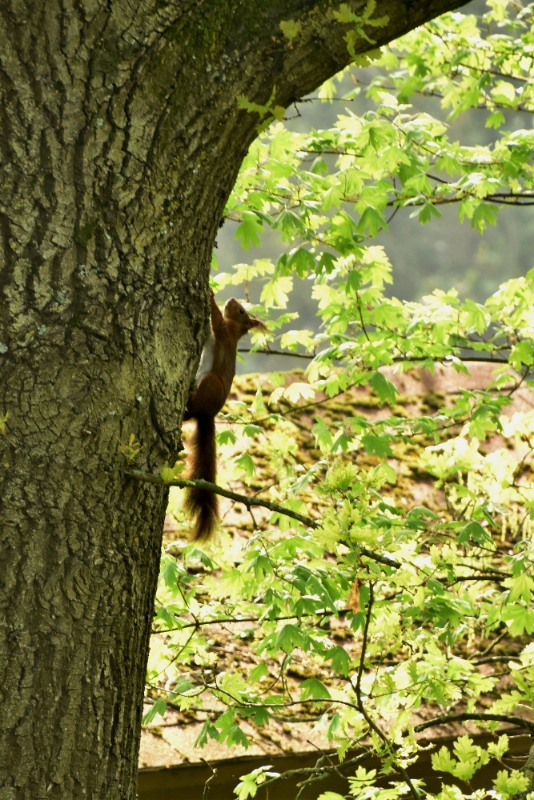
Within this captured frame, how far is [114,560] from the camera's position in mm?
1257

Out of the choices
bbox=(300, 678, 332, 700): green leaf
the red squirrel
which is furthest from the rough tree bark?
bbox=(300, 678, 332, 700): green leaf

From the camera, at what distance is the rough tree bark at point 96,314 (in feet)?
3.86

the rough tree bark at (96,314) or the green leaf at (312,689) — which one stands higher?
the rough tree bark at (96,314)

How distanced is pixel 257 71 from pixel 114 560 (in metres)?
0.89

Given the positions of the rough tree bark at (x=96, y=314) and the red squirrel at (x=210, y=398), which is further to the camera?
the red squirrel at (x=210, y=398)

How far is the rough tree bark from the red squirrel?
89 centimetres

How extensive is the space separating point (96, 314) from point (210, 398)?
115 cm

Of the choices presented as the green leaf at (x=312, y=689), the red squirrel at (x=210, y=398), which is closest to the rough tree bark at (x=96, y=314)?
the red squirrel at (x=210, y=398)

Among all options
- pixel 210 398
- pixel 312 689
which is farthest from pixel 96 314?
pixel 312 689

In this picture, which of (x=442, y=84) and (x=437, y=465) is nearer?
(x=437, y=465)

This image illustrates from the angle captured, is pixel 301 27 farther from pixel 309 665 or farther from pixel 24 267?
pixel 309 665

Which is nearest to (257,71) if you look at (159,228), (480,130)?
(159,228)

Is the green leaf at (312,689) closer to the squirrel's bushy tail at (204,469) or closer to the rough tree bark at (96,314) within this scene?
the squirrel's bushy tail at (204,469)

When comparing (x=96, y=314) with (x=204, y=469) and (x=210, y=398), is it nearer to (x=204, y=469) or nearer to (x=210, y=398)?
(x=210, y=398)
